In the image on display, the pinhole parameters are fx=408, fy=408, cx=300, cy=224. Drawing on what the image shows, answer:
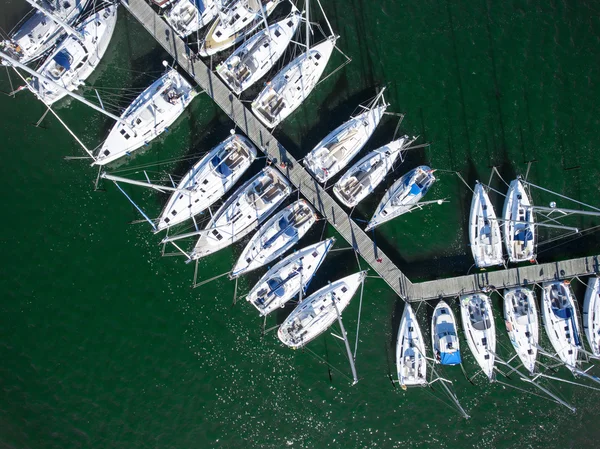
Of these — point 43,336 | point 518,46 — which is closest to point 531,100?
point 518,46

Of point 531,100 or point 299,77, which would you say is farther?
point 531,100

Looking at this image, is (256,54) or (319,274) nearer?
(256,54)

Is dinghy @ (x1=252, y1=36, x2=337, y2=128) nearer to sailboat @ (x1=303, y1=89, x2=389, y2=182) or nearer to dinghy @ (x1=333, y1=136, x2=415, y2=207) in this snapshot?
sailboat @ (x1=303, y1=89, x2=389, y2=182)

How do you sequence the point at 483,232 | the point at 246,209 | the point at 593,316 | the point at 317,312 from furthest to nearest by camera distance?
the point at 593,316
the point at 483,232
the point at 317,312
the point at 246,209

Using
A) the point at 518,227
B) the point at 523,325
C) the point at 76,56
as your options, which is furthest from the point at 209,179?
the point at 523,325

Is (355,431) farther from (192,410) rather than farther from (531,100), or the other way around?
(531,100)

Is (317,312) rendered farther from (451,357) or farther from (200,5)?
(200,5)

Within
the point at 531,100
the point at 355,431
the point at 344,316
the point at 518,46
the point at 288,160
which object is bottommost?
the point at 355,431
